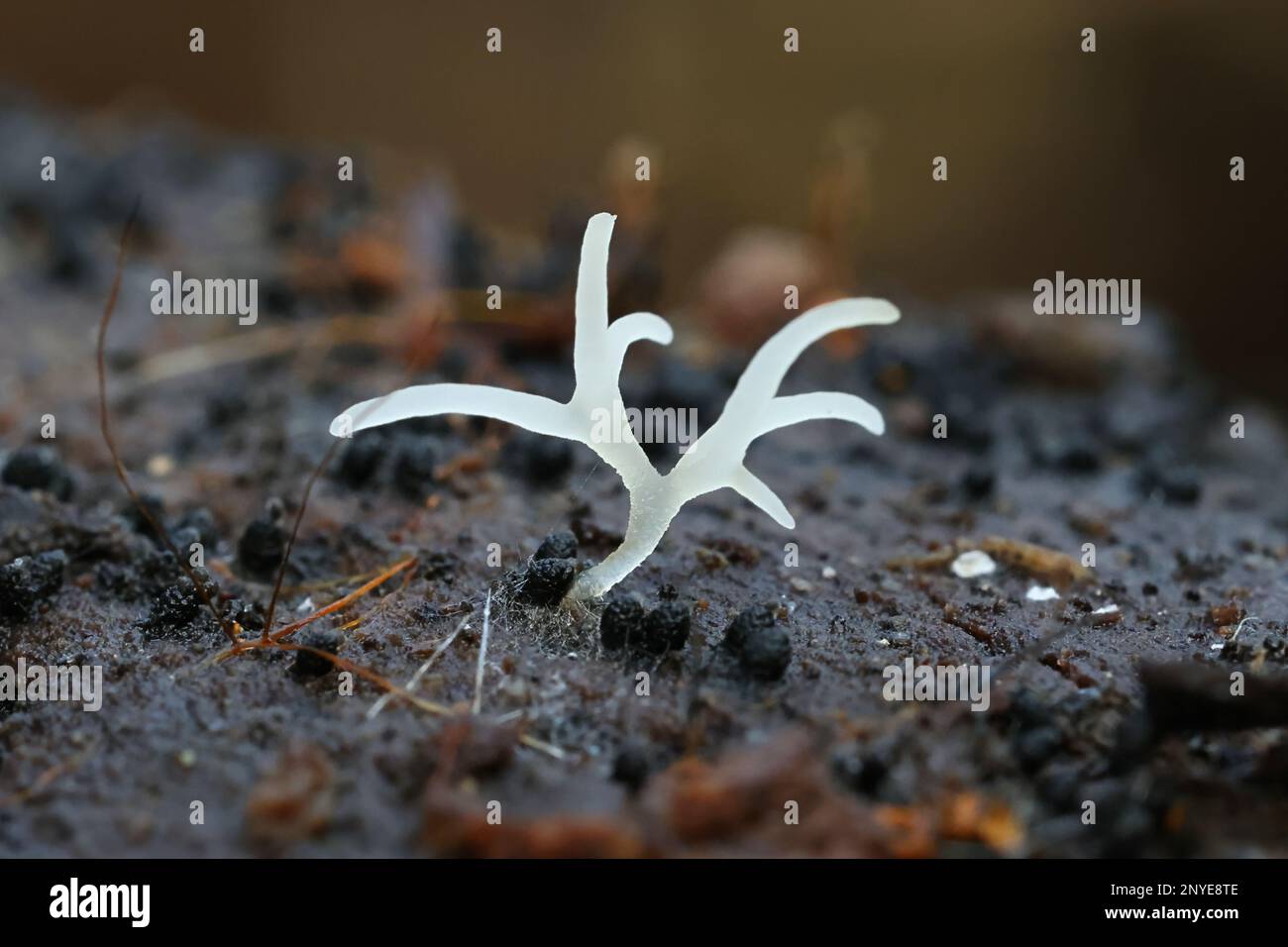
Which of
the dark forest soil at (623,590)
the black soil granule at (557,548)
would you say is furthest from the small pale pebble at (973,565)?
the black soil granule at (557,548)

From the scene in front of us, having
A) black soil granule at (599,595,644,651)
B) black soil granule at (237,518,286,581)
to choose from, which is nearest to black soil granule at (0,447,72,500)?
black soil granule at (237,518,286,581)

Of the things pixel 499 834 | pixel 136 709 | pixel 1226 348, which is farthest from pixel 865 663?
pixel 1226 348

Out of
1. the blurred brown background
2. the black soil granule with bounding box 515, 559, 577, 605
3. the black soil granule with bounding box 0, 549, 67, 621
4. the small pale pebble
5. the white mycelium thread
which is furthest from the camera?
the blurred brown background

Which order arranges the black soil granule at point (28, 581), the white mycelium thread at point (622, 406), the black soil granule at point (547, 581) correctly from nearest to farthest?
the white mycelium thread at point (622, 406), the black soil granule at point (547, 581), the black soil granule at point (28, 581)

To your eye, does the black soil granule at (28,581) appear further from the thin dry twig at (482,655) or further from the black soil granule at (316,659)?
the thin dry twig at (482,655)

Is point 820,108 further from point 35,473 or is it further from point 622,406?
point 35,473

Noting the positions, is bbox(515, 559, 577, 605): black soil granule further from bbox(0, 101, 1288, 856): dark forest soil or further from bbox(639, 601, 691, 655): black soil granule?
bbox(639, 601, 691, 655): black soil granule
